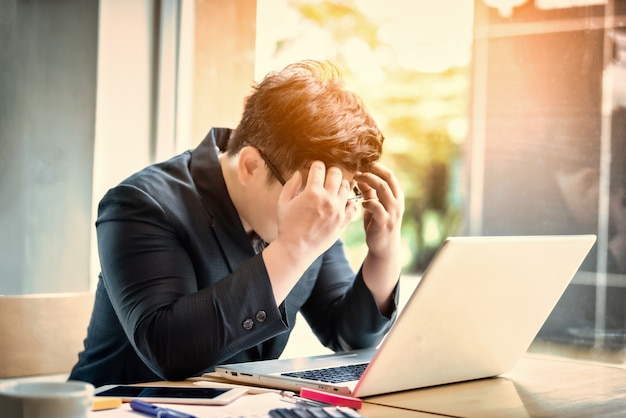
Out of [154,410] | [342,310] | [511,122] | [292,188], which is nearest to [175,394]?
[154,410]

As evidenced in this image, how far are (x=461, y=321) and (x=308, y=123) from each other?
49 cm

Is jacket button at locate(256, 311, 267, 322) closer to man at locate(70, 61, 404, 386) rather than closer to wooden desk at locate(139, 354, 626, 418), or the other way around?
man at locate(70, 61, 404, 386)

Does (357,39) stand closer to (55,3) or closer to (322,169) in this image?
(55,3)

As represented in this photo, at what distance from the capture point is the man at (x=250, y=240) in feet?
4.17

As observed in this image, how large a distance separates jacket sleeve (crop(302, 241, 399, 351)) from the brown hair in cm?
31

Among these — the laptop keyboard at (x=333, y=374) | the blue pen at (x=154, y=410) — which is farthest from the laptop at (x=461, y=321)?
the blue pen at (x=154, y=410)

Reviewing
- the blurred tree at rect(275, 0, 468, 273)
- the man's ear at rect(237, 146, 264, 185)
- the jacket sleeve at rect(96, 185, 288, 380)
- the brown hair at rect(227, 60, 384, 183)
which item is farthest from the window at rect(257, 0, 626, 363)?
the jacket sleeve at rect(96, 185, 288, 380)

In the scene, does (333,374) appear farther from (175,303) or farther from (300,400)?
(175,303)

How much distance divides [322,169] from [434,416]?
1.66 ft

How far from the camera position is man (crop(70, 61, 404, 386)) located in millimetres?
1271

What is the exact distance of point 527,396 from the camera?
1.18 metres

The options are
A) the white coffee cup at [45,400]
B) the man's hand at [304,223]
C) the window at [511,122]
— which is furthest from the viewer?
the window at [511,122]

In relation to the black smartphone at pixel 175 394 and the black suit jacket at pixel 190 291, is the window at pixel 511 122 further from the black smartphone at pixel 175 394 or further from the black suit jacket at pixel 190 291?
the black smartphone at pixel 175 394

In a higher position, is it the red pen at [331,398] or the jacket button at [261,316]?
the jacket button at [261,316]
